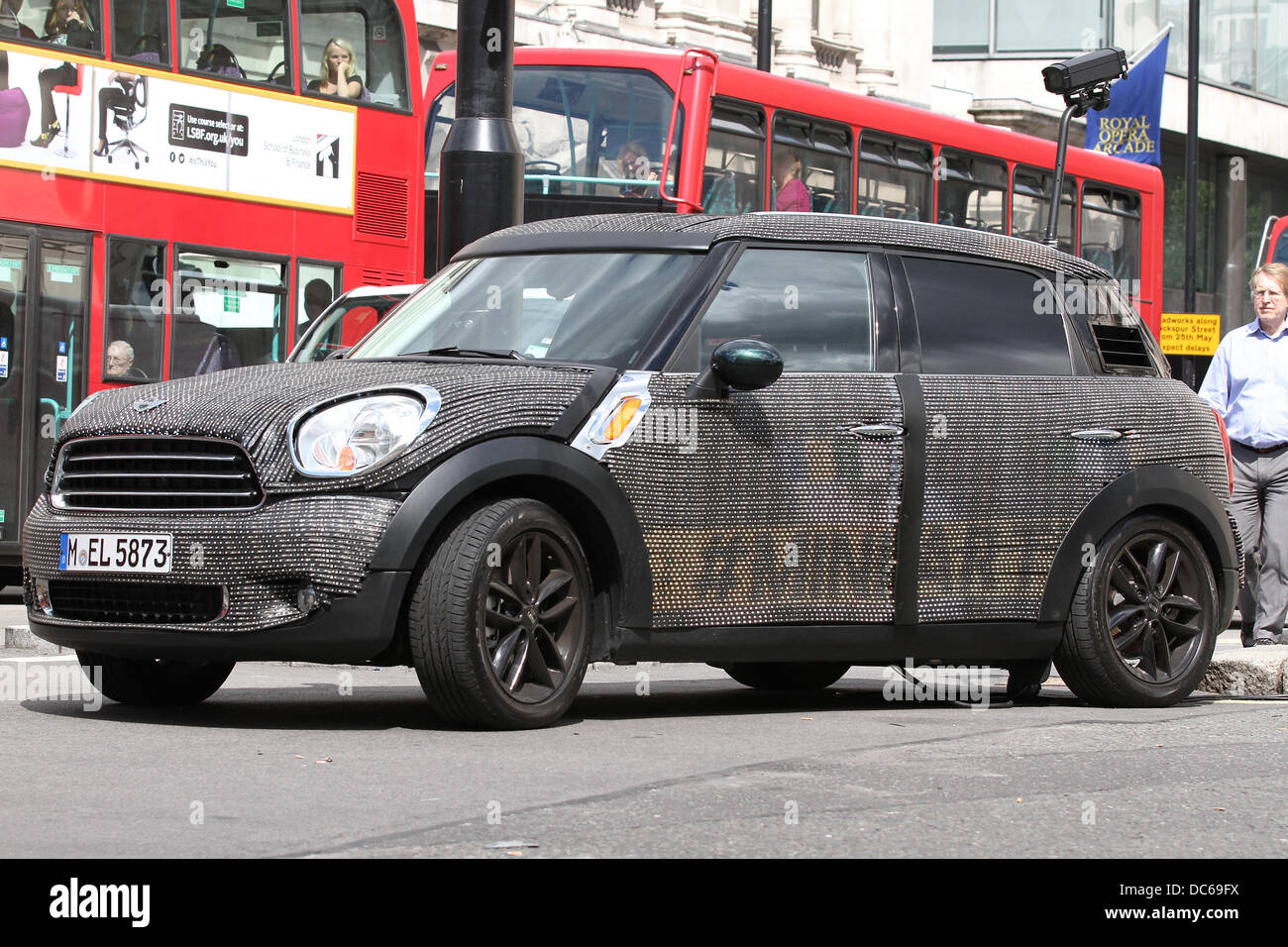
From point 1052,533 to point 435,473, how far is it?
8.39 feet

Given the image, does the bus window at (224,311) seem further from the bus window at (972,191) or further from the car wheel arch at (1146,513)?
the car wheel arch at (1146,513)

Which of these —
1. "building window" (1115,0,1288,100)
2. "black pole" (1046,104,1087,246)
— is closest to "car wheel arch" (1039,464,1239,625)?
"black pole" (1046,104,1087,246)

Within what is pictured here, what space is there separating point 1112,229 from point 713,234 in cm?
1581

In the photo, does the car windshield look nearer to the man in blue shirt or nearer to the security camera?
the man in blue shirt

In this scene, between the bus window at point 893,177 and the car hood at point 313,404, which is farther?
the bus window at point 893,177

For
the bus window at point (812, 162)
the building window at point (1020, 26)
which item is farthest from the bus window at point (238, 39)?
the building window at point (1020, 26)

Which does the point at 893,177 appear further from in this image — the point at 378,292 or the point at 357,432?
the point at 357,432

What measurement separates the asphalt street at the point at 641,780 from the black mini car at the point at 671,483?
0.29 meters

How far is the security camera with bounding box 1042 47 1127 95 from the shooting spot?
19.4m

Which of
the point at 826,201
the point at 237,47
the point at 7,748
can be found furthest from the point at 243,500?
the point at 826,201

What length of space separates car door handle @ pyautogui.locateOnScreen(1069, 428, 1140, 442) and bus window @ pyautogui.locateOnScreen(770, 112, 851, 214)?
9288 millimetres

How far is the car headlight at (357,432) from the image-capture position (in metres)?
6.50
